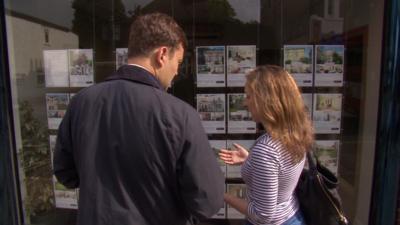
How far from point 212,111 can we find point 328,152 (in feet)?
3.43

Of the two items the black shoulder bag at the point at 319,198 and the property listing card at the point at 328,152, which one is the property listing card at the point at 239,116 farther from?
the black shoulder bag at the point at 319,198

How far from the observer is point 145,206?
1515 mm

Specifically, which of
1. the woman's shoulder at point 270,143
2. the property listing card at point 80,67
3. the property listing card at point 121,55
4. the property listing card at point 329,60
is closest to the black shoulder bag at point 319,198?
the woman's shoulder at point 270,143

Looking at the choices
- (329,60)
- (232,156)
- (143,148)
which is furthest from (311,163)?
(329,60)

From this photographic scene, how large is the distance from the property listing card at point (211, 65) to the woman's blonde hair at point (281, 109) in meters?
1.33

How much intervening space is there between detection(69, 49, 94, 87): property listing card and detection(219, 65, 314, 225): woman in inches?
73.4

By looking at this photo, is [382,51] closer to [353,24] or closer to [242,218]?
[353,24]

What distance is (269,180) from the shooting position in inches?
69.2

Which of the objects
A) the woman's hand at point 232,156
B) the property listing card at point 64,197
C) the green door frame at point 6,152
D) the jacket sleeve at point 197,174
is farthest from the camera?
the property listing card at point 64,197

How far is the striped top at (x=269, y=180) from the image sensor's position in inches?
69.4

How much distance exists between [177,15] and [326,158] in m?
1.74

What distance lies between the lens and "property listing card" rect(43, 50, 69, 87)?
10.8 ft

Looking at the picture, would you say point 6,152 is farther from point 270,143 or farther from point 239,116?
point 270,143

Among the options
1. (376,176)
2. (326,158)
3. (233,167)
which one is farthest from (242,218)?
(376,176)
